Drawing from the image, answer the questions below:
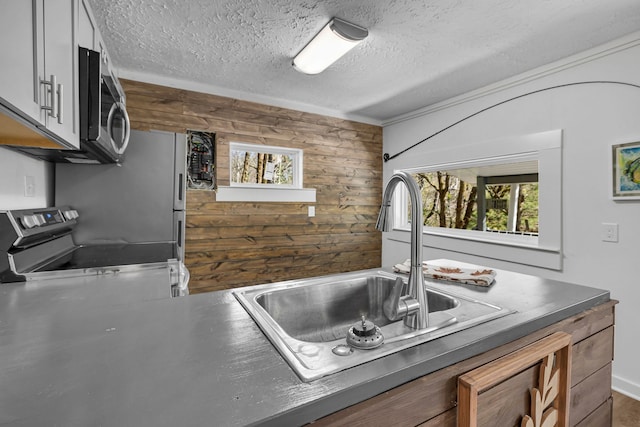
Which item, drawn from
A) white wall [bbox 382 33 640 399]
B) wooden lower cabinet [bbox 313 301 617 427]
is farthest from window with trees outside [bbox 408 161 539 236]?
wooden lower cabinet [bbox 313 301 617 427]

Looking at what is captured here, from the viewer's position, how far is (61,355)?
0.63m

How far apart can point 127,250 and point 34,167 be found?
0.67m

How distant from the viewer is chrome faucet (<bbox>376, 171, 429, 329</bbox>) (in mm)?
801

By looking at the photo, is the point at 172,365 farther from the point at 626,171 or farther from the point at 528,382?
the point at 626,171

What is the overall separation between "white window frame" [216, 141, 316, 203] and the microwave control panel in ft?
0.48

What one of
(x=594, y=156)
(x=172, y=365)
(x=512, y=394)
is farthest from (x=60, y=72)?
(x=594, y=156)

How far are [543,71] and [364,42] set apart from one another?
1479mm

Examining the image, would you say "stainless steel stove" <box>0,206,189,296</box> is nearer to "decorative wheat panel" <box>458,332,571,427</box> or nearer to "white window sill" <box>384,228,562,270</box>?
"decorative wheat panel" <box>458,332,571,427</box>

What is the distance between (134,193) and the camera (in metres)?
2.11

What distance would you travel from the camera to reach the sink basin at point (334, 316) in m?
0.66

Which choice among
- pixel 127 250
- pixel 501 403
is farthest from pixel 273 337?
pixel 127 250

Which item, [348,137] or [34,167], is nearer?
[34,167]

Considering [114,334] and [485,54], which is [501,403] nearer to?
[114,334]

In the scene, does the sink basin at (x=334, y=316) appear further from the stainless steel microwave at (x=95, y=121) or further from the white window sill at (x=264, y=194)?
the white window sill at (x=264, y=194)
